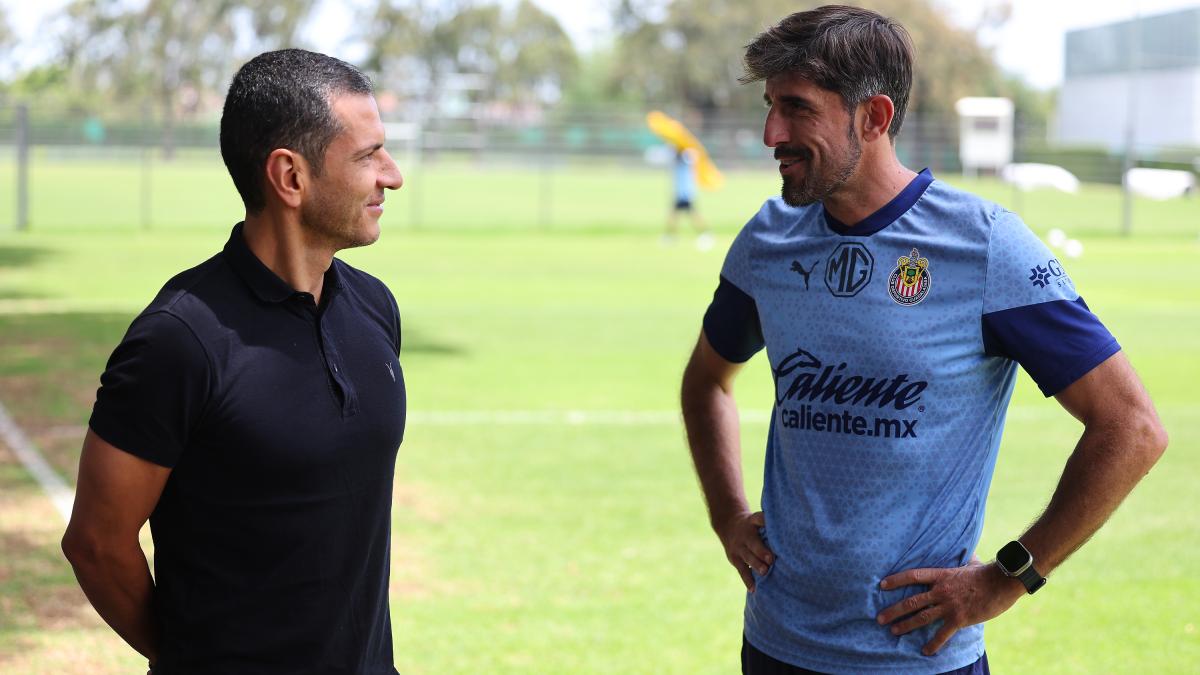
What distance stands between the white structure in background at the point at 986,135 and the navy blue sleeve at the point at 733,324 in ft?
180

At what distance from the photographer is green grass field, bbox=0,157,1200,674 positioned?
6.18 meters

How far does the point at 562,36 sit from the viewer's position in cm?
10125

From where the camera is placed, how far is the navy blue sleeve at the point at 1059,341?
293cm

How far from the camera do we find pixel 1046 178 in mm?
48094

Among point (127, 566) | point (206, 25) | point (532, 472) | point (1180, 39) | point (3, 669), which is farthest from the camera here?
point (206, 25)

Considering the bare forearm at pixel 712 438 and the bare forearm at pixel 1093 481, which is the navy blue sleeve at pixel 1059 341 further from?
the bare forearm at pixel 712 438

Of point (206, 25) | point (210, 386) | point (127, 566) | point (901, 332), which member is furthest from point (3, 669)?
point (206, 25)

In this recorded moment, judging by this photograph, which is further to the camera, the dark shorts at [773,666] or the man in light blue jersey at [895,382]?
the dark shorts at [773,666]

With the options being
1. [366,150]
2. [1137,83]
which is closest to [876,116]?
[366,150]

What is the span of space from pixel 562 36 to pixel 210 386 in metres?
101

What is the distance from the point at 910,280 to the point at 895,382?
0.22m

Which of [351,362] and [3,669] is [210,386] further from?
[3,669]

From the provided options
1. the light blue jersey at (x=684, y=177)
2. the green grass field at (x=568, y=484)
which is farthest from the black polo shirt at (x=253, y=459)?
the light blue jersey at (x=684, y=177)

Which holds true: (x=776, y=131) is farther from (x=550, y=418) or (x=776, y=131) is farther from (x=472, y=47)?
(x=472, y=47)
